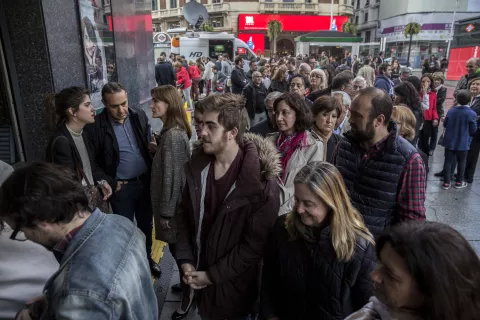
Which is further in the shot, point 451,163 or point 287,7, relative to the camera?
point 287,7

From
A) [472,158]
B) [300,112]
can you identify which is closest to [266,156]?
[300,112]

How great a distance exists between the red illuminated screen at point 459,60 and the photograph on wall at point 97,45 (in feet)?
58.1

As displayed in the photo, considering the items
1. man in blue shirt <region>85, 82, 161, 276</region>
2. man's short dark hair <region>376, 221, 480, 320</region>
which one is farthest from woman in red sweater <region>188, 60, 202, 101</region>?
man's short dark hair <region>376, 221, 480, 320</region>

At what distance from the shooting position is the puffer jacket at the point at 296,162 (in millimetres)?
2580

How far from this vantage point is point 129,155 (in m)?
3.24

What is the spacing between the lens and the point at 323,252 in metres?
1.68

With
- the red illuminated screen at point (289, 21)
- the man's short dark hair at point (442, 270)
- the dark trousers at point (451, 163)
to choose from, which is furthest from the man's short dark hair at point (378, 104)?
the red illuminated screen at point (289, 21)

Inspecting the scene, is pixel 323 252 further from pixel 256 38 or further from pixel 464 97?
pixel 256 38

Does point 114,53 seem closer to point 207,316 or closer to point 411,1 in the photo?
point 207,316

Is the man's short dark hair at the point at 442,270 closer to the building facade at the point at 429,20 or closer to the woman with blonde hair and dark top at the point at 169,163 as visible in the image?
the woman with blonde hair and dark top at the point at 169,163

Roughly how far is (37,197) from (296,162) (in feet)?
6.37

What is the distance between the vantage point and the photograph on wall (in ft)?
14.2

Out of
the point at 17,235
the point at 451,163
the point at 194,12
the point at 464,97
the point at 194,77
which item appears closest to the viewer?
the point at 17,235

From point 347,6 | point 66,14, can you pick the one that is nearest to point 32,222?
point 66,14
